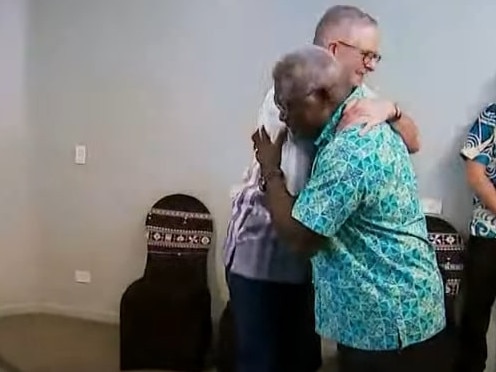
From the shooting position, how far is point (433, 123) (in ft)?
13.1

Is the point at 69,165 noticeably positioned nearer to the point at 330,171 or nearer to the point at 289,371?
the point at 289,371

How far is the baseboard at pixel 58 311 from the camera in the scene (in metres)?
4.78

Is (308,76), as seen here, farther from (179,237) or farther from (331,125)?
(179,237)

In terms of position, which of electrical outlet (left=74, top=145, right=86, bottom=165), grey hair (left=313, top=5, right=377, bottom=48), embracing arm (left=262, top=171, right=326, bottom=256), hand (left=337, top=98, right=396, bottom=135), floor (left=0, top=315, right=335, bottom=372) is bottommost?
floor (left=0, top=315, right=335, bottom=372)

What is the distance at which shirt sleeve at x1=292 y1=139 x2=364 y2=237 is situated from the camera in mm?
1740

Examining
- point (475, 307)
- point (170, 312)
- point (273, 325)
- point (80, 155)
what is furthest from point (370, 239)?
point (80, 155)

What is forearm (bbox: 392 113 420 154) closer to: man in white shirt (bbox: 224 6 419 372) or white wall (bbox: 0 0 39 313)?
man in white shirt (bbox: 224 6 419 372)

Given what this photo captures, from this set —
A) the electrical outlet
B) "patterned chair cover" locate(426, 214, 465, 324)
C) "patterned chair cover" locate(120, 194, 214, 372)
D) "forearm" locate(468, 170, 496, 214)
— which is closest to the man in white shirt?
"forearm" locate(468, 170, 496, 214)

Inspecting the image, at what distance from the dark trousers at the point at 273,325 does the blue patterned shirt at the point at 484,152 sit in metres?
1.68

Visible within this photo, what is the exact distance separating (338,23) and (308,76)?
36 centimetres

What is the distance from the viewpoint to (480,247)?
369 centimetres

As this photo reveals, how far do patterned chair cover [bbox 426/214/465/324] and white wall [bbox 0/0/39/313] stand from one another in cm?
242

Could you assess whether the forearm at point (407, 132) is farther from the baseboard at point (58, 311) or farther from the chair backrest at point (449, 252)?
the baseboard at point (58, 311)

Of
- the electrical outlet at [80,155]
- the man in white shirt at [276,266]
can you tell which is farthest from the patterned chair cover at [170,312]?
the man in white shirt at [276,266]
